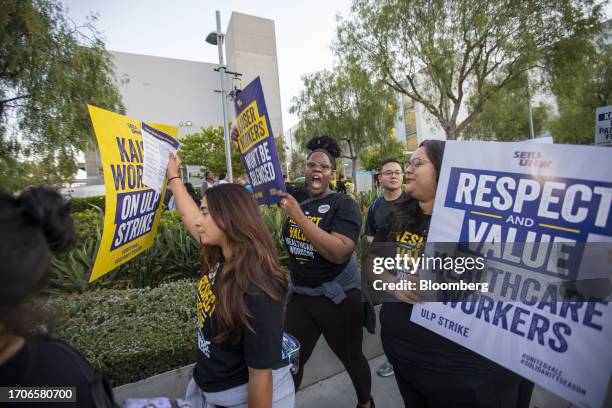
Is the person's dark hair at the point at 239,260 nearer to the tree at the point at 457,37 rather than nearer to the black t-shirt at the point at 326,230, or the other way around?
the black t-shirt at the point at 326,230

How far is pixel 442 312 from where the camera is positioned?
1523mm

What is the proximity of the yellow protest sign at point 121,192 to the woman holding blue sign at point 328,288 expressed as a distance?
3.22 feet

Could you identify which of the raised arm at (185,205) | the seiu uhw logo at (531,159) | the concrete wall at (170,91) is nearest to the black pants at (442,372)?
the seiu uhw logo at (531,159)

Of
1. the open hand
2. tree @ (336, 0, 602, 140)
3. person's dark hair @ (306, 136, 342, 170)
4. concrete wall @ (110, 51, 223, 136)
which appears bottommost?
the open hand

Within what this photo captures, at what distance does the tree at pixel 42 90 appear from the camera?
7.42 metres

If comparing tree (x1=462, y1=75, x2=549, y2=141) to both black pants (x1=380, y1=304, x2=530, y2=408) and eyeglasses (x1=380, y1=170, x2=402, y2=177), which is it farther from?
black pants (x1=380, y1=304, x2=530, y2=408)

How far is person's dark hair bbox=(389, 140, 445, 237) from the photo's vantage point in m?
1.79

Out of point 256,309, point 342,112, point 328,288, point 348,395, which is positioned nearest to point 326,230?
point 328,288

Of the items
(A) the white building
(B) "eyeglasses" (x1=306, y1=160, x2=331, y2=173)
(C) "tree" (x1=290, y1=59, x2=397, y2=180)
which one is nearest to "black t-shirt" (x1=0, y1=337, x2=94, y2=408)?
(B) "eyeglasses" (x1=306, y1=160, x2=331, y2=173)

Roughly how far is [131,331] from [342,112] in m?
19.9

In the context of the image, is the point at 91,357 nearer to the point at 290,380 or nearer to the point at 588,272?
the point at 290,380

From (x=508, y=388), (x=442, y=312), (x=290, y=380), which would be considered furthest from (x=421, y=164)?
(x=290, y=380)

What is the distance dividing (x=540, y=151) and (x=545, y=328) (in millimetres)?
627

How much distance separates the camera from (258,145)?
7.96 ft
